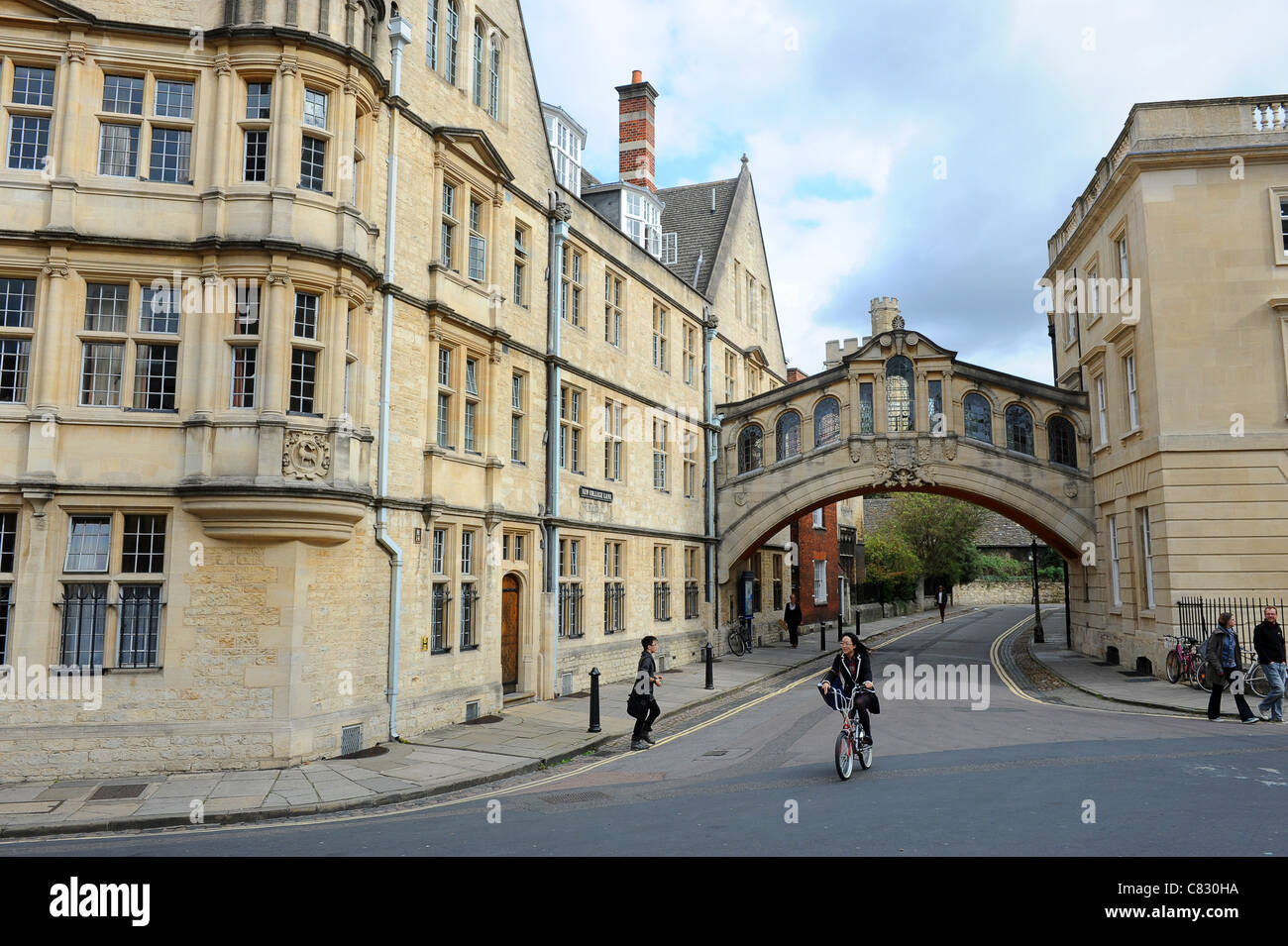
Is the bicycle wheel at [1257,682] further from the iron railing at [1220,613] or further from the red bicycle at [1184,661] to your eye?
the iron railing at [1220,613]

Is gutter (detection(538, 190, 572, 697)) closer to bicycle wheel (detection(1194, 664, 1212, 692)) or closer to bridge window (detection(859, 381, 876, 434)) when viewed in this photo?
bridge window (detection(859, 381, 876, 434))

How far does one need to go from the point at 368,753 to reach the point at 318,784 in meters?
2.04

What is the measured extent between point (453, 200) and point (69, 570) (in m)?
9.03

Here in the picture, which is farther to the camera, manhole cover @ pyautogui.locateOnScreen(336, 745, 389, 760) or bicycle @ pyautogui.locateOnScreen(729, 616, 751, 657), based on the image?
bicycle @ pyautogui.locateOnScreen(729, 616, 751, 657)

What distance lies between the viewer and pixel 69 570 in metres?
11.8

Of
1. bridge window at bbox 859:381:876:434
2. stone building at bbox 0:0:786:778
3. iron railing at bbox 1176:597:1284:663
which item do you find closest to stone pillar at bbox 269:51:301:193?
stone building at bbox 0:0:786:778

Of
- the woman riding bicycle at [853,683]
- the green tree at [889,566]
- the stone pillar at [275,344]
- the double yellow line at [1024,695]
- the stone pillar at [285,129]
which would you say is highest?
the stone pillar at [285,129]

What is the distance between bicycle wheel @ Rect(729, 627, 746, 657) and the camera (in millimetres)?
30000

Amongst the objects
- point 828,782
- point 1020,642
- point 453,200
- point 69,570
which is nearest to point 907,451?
point 1020,642

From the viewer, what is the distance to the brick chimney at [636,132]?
29.5m

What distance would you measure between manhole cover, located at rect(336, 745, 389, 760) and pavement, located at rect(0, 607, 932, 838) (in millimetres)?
56

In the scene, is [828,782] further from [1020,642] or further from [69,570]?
[1020,642]

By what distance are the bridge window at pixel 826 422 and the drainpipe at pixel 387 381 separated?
17.7 meters

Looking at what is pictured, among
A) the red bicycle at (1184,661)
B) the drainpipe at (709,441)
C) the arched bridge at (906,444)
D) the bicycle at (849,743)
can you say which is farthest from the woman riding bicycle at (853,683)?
the drainpipe at (709,441)
